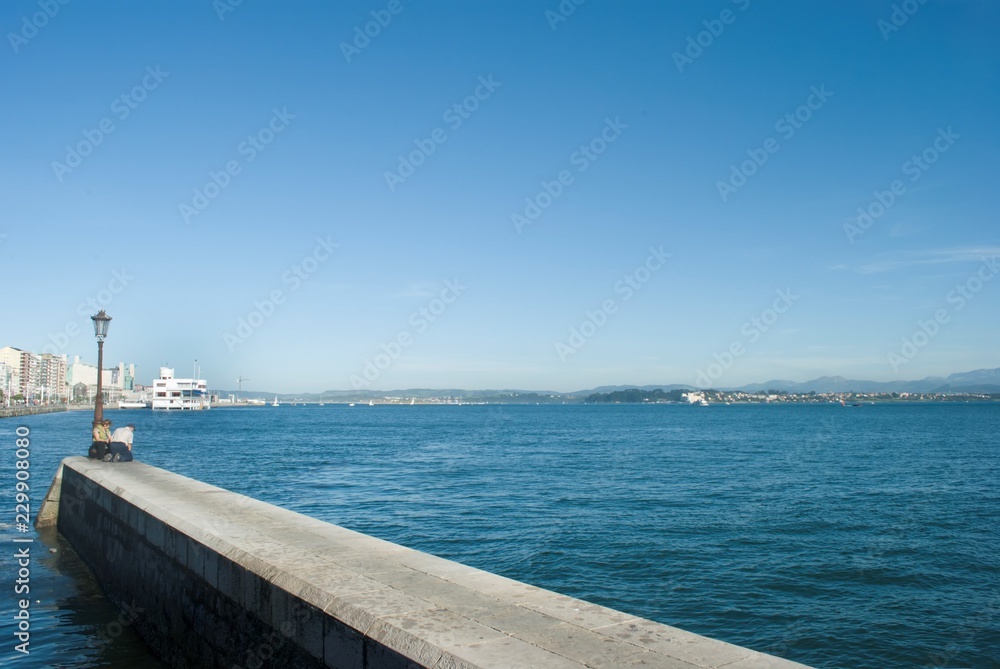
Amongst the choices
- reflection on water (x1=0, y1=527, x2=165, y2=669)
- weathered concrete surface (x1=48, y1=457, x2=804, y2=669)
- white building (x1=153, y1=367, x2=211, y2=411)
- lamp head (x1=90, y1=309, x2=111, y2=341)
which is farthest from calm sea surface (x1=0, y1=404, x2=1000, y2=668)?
white building (x1=153, y1=367, x2=211, y2=411)

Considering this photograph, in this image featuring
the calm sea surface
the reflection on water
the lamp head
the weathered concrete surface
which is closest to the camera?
the weathered concrete surface

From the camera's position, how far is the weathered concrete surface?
5.04 metres

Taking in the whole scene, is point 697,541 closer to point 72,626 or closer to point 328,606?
point 72,626

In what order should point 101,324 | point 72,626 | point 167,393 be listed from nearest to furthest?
point 72,626, point 101,324, point 167,393

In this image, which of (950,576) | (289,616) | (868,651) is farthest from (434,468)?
(289,616)

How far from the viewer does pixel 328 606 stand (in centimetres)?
594

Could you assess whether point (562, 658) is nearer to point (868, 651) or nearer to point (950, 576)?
point (868, 651)

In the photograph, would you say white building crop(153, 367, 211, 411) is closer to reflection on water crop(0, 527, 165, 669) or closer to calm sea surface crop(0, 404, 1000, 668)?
calm sea surface crop(0, 404, 1000, 668)

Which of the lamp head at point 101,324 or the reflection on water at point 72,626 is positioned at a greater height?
the lamp head at point 101,324

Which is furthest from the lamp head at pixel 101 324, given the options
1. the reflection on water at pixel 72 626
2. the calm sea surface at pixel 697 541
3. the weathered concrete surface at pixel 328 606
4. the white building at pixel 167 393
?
the white building at pixel 167 393

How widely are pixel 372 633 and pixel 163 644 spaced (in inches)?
205

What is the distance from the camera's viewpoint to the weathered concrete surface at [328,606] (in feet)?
16.5

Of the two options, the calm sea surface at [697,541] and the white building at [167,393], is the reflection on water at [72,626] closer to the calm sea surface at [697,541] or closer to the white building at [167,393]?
the calm sea surface at [697,541]

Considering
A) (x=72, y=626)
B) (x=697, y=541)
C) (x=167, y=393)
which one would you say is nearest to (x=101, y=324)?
(x=72, y=626)
